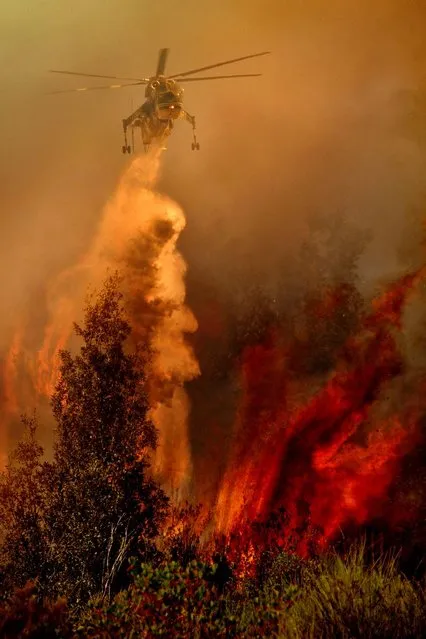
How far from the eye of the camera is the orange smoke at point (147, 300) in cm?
3694

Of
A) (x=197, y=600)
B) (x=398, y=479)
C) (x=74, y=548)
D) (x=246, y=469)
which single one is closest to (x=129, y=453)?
(x=74, y=548)

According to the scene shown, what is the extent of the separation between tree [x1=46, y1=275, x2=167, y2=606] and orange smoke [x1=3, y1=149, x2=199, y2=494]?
12.3 m

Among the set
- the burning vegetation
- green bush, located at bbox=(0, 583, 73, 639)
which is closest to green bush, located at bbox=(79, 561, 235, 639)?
green bush, located at bbox=(0, 583, 73, 639)

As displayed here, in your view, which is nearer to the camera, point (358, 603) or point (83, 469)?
point (358, 603)

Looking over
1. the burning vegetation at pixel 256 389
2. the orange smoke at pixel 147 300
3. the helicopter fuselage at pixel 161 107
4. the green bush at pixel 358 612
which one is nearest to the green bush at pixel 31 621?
the green bush at pixel 358 612

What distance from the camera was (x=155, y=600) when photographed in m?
10.0

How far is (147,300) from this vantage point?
37.4 meters

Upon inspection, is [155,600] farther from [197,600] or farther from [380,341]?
[380,341]

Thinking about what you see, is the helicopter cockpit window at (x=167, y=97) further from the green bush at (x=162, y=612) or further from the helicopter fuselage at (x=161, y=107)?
the green bush at (x=162, y=612)

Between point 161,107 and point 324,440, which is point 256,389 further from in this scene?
point 161,107

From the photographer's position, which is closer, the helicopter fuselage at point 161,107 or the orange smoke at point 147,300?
the helicopter fuselage at point 161,107

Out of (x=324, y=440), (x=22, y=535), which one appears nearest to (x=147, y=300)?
(x=324, y=440)

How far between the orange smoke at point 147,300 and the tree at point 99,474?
1229 cm

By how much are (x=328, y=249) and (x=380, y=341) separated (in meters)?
7.99
